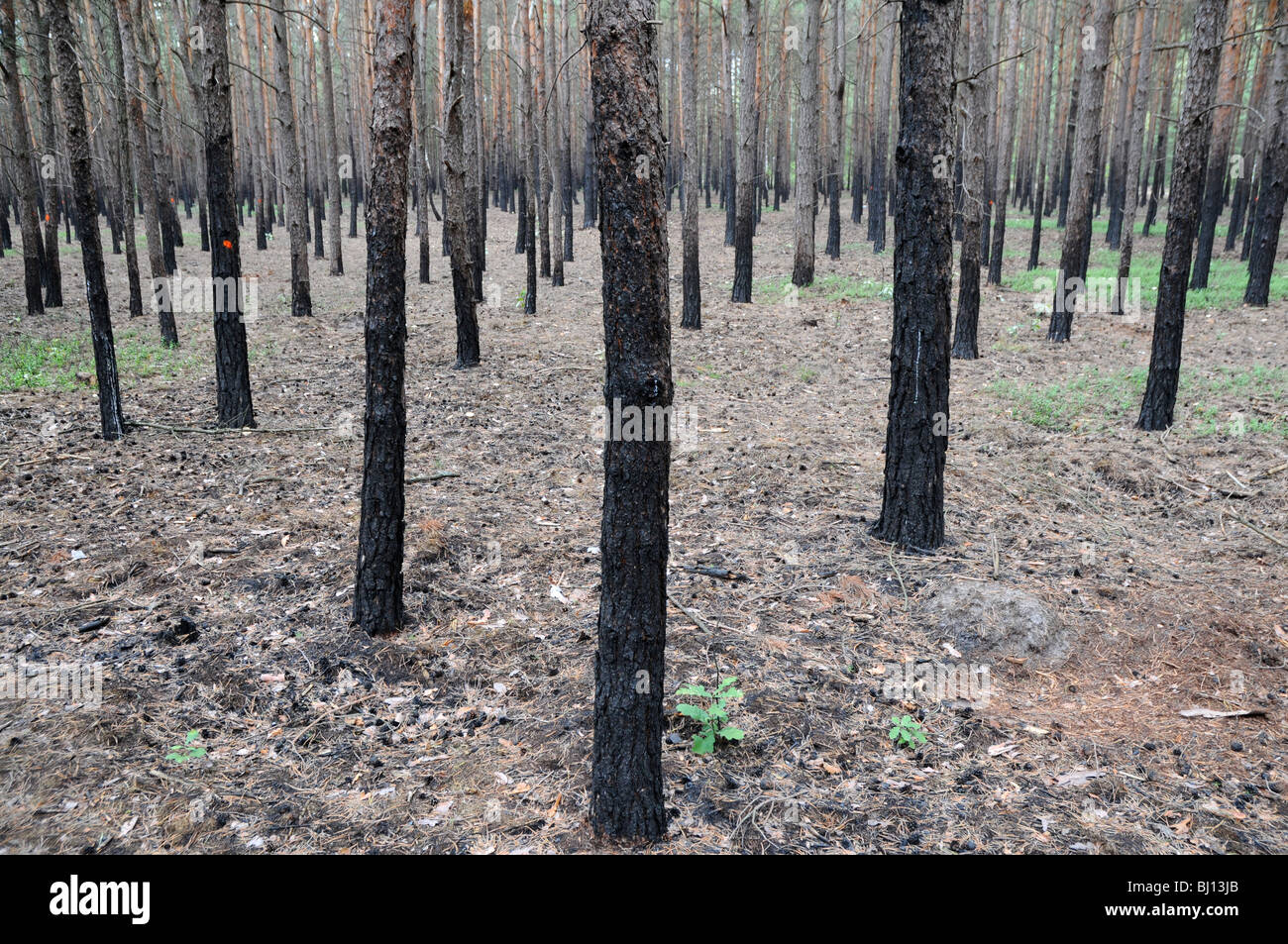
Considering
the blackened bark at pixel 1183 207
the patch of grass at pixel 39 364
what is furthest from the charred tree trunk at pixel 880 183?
the patch of grass at pixel 39 364

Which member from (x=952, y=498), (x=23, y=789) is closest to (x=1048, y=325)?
(x=952, y=498)

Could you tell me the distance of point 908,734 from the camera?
13.3ft

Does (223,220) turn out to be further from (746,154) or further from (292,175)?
(746,154)

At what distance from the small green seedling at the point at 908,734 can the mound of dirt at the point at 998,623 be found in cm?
90

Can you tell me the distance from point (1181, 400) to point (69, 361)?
1440 centimetres

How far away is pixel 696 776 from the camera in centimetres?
378

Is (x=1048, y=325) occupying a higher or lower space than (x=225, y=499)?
higher

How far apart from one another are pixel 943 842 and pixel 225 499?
19.5 ft

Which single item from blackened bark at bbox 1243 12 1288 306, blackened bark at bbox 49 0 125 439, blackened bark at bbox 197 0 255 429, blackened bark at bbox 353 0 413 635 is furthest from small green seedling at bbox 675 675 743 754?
blackened bark at bbox 1243 12 1288 306

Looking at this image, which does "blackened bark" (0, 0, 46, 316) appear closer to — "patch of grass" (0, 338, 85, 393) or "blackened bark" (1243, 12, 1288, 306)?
"patch of grass" (0, 338, 85, 393)

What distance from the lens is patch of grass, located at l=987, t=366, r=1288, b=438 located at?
8.62m

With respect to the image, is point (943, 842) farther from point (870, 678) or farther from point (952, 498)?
point (952, 498)

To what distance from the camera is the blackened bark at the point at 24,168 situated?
11.1m

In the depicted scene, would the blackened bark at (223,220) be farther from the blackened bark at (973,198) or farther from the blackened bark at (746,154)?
the blackened bark at (746,154)
